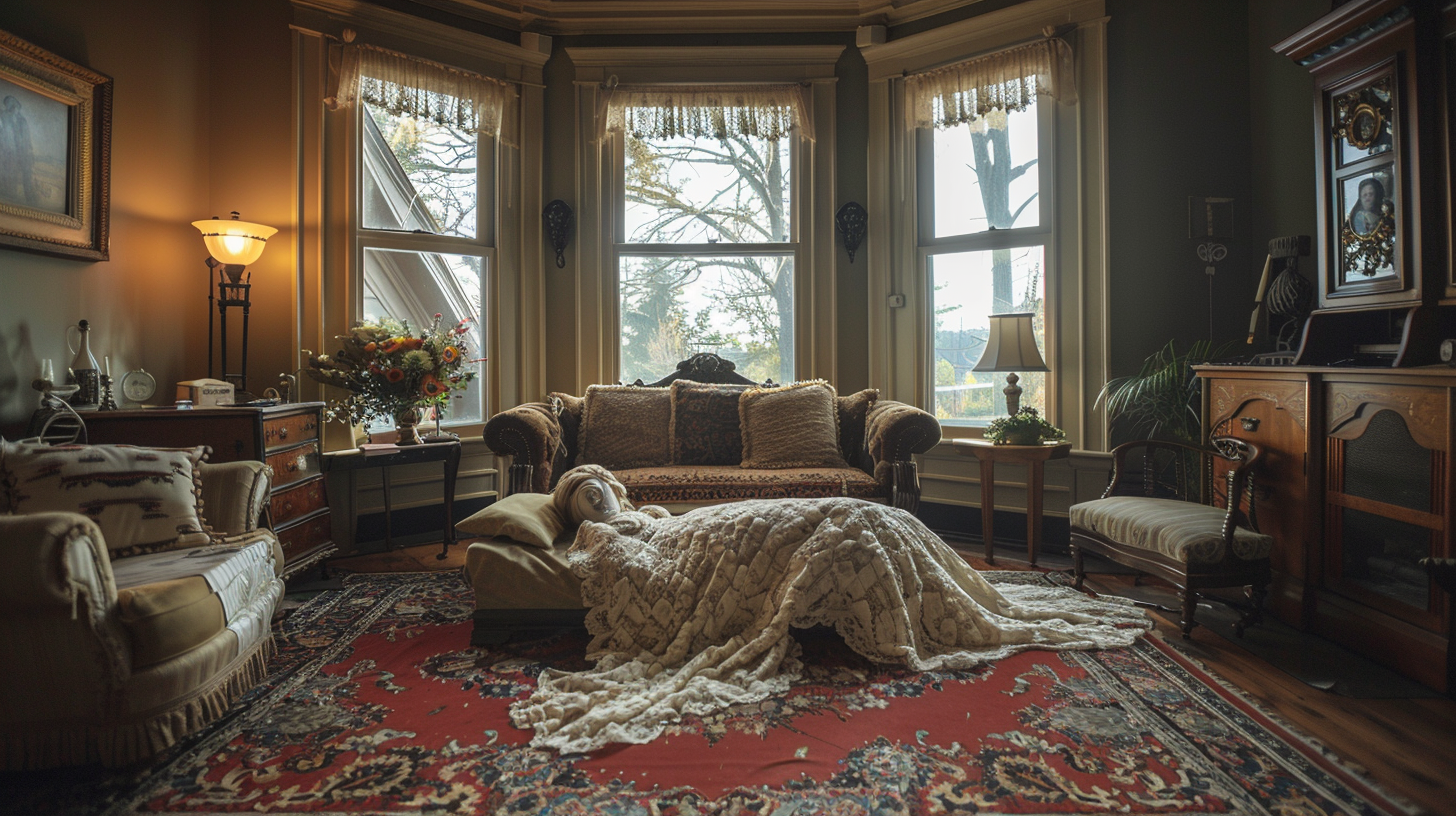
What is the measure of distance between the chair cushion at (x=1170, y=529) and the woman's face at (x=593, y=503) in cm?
206

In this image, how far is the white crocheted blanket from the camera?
229 centimetres

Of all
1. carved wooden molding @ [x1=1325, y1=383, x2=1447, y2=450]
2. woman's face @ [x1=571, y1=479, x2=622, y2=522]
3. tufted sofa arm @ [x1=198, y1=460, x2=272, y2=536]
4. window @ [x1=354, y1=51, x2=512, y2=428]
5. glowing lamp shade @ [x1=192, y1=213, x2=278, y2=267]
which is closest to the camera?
carved wooden molding @ [x1=1325, y1=383, x2=1447, y2=450]

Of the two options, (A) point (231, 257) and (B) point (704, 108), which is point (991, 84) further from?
(A) point (231, 257)

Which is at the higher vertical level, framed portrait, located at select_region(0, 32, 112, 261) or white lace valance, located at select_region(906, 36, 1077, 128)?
white lace valance, located at select_region(906, 36, 1077, 128)

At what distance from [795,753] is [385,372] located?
118 inches

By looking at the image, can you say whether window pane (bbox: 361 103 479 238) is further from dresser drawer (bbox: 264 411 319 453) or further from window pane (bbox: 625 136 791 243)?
dresser drawer (bbox: 264 411 319 453)

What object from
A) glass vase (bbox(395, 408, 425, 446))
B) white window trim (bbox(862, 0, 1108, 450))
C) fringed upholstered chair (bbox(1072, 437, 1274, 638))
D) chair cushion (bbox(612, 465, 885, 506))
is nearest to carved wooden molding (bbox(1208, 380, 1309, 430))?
fringed upholstered chair (bbox(1072, 437, 1274, 638))

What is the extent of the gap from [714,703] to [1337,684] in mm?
1936

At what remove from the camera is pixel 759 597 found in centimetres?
246

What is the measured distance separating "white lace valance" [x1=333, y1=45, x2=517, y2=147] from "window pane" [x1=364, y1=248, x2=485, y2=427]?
822 mm

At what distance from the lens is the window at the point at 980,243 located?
453 cm

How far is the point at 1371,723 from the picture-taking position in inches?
82.0

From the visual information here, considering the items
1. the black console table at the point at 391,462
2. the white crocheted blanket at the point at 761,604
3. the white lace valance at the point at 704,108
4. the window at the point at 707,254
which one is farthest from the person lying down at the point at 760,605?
the white lace valance at the point at 704,108

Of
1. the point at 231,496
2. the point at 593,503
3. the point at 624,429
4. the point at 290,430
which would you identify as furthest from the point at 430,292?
the point at 593,503
